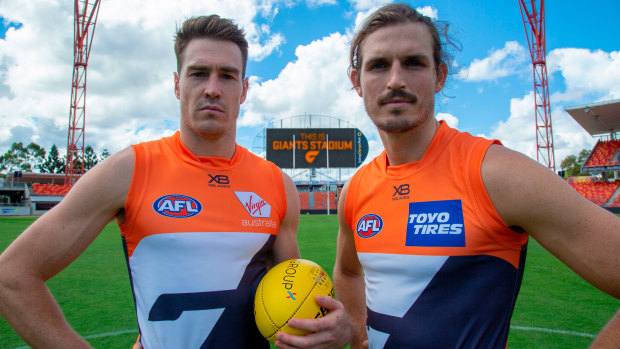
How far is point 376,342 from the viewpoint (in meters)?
1.87

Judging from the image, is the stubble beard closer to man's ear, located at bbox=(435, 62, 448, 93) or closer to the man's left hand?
man's ear, located at bbox=(435, 62, 448, 93)

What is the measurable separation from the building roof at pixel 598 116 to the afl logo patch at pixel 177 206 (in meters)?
38.6

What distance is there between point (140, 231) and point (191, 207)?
0.94 feet

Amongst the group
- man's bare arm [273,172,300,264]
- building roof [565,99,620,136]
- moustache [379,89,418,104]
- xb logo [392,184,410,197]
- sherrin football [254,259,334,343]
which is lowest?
sherrin football [254,259,334,343]

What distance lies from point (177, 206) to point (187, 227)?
0.14m

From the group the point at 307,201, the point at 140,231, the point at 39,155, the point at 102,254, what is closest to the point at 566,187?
the point at 140,231

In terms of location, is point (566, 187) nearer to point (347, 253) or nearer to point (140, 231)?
point (347, 253)

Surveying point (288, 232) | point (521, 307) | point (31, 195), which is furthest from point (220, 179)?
point (31, 195)

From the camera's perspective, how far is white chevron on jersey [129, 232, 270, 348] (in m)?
1.84

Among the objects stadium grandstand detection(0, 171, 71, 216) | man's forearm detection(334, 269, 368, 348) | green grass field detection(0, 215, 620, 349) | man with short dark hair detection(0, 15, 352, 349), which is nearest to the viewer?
man with short dark hair detection(0, 15, 352, 349)

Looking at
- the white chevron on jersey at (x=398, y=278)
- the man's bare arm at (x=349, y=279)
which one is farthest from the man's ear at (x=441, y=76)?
the white chevron on jersey at (x=398, y=278)

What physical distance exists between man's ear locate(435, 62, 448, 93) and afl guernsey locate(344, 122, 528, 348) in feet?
1.02

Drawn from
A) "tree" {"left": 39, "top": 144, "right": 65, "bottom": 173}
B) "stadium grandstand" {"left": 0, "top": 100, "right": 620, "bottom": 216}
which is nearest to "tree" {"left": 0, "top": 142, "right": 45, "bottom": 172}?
"tree" {"left": 39, "top": 144, "right": 65, "bottom": 173}

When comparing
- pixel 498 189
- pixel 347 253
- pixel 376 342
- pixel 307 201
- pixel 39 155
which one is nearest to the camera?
pixel 498 189
